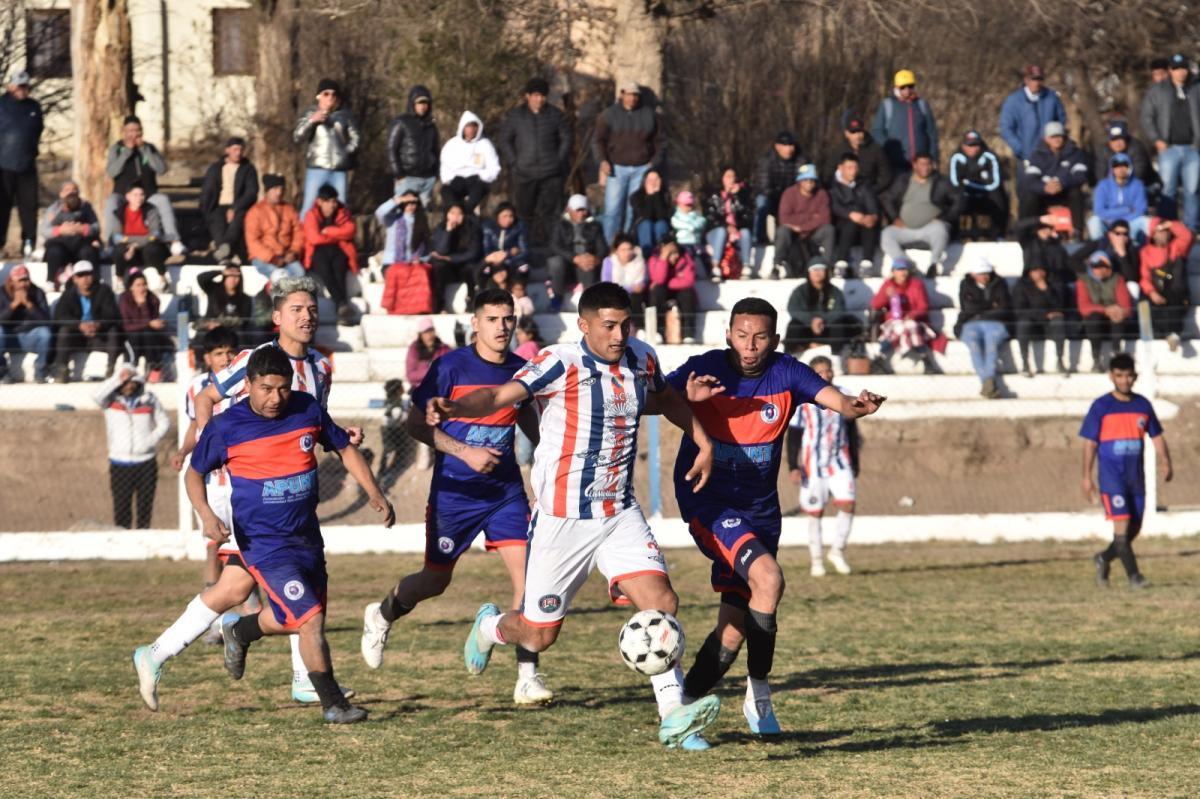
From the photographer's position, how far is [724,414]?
7758mm

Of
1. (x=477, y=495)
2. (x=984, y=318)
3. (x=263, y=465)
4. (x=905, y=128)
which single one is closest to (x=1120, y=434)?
(x=984, y=318)

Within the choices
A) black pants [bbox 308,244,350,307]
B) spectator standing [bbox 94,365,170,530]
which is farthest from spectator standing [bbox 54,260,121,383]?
black pants [bbox 308,244,350,307]

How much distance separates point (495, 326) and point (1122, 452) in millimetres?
6521

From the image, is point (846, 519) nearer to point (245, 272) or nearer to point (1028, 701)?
point (1028, 701)

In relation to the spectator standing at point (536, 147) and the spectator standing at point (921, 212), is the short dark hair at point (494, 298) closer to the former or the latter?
the spectator standing at point (536, 147)

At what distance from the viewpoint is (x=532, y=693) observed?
8555 millimetres

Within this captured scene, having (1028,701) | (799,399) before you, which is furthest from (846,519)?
(799,399)

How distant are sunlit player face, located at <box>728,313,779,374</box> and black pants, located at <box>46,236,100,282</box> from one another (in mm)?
12874

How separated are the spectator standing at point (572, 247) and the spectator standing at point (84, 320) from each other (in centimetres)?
470

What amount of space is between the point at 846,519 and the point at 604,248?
6302 mm

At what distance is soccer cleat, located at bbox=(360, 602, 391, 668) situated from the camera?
9023mm

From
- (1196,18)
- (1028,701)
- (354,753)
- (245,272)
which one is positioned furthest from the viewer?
(1196,18)

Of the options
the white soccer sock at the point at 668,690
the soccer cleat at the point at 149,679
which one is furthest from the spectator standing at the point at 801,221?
the white soccer sock at the point at 668,690

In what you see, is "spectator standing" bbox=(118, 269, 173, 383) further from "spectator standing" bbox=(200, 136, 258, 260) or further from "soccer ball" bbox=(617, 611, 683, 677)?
"soccer ball" bbox=(617, 611, 683, 677)
